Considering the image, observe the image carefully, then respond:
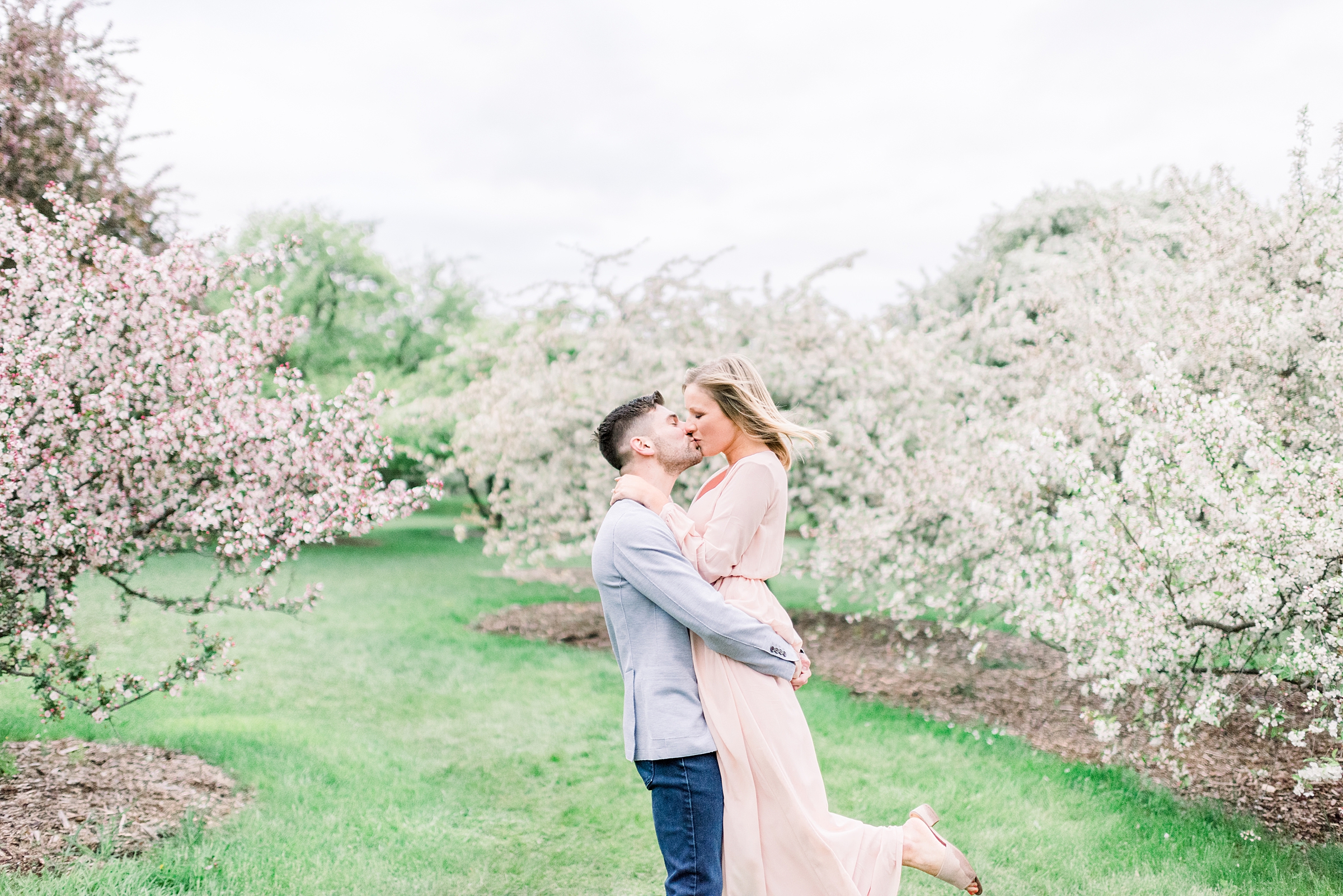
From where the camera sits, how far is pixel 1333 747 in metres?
5.83

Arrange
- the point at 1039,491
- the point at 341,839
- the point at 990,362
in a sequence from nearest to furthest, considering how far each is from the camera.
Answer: the point at 341,839 → the point at 1039,491 → the point at 990,362

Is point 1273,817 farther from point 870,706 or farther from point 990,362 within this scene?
point 990,362

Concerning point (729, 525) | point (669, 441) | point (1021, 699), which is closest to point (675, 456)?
point (669, 441)

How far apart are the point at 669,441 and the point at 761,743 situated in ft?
3.92

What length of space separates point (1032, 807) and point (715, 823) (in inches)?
154

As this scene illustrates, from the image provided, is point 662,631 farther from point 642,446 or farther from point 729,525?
point 642,446

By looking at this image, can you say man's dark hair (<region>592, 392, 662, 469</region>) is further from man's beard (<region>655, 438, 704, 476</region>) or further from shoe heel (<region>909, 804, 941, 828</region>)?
shoe heel (<region>909, 804, 941, 828</region>)

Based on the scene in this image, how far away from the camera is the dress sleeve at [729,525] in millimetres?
3268

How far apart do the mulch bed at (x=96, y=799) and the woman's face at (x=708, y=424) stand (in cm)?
395

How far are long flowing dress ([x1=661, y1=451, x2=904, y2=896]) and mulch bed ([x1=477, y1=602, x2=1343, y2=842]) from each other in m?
3.04

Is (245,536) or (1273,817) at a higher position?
(245,536)

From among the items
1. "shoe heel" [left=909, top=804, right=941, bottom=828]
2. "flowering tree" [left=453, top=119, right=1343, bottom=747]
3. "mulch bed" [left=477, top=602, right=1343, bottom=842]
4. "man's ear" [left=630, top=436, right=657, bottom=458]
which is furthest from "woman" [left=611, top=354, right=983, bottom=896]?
"mulch bed" [left=477, top=602, right=1343, bottom=842]

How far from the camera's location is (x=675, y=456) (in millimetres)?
3439

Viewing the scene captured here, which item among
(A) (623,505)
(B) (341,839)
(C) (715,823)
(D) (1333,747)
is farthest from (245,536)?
(D) (1333,747)
